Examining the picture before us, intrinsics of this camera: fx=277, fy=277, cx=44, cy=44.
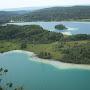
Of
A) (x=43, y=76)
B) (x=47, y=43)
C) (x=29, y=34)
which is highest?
A: (x=29, y=34)

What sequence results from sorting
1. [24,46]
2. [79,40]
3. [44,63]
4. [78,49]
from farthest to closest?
[79,40], [24,46], [78,49], [44,63]

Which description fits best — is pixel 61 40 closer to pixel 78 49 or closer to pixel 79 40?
pixel 79 40

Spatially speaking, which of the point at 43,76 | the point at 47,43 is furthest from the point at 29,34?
the point at 43,76

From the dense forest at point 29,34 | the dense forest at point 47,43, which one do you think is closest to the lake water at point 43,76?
the dense forest at point 47,43

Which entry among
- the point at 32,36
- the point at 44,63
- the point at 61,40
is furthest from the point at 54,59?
the point at 32,36

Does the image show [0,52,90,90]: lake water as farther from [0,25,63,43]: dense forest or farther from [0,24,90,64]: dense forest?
[0,25,63,43]: dense forest

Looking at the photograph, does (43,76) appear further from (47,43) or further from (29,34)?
(29,34)

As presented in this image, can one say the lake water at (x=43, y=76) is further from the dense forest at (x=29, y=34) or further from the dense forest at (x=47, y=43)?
the dense forest at (x=29, y=34)
